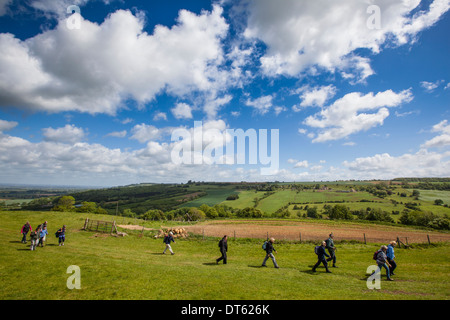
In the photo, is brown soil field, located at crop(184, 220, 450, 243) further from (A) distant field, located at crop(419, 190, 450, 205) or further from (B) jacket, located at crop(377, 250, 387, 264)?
(A) distant field, located at crop(419, 190, 450, 205)

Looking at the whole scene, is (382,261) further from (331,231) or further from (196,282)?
(331,231)

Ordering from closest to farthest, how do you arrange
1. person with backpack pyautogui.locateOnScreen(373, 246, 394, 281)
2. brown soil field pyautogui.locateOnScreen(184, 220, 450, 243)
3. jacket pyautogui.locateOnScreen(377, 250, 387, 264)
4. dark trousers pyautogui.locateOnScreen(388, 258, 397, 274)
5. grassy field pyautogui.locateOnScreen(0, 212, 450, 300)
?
1. grassy field pyautogui.locateOnScreen(0, 212, 450, 300)
2. person with backpack pyautogui.locateOnScreen(373, 246, 394, 281)
3. jacket pyautogui.locateOnScreen(377, 250, 387, 264)
4. dark trousers pyautogui.locateOnScreen(388, 258, 397, 274)
5. brown soil field pyautogui.locateOnScreen(184, 220, 450, 243)

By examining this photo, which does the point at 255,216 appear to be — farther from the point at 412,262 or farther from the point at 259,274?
the point at 259,274

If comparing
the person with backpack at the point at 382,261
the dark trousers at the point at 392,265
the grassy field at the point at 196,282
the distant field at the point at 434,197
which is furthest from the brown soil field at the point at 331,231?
the distant field at the point at 434,197

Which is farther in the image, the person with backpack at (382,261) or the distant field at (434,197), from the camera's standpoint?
the distant field at (434,197)

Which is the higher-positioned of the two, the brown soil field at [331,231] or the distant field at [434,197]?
the distant field at [434,197]

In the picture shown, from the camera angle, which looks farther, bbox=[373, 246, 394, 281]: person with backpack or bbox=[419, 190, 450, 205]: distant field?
bbox=[419, 190, 450, 205]: distant field

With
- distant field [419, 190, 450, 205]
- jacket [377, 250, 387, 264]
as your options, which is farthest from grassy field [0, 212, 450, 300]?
distant field [419, 190, 450, 205]

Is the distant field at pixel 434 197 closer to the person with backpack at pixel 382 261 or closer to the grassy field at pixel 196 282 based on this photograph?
the grassy field at pixel 196 282

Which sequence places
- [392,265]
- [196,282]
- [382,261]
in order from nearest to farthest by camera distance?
[196,282] < [382,261] < [392,265]

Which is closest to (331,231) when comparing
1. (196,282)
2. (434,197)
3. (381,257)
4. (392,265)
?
(392,265)

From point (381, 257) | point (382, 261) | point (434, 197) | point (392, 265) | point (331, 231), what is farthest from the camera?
point (434, 197)

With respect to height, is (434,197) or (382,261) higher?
(382,261)
